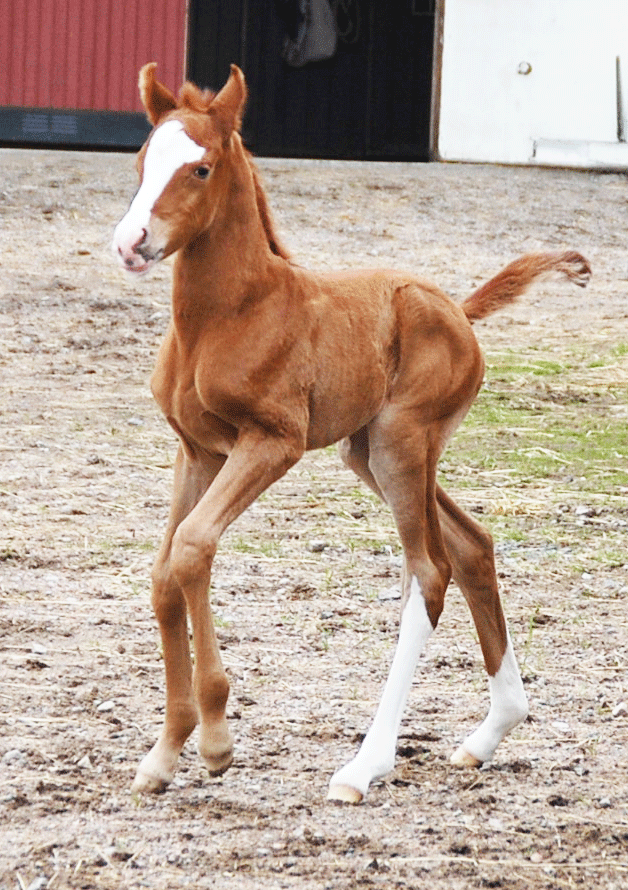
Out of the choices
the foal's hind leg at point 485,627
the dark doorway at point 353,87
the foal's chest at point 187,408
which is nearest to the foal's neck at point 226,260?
the foal's chest at point 187,408

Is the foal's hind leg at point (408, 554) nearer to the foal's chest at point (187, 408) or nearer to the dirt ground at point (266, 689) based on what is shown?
the dirt ground at point (266, 689)

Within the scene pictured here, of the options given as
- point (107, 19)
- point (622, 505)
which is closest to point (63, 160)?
point (107, 19)

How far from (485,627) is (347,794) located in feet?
2.10

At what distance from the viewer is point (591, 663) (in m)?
4.91

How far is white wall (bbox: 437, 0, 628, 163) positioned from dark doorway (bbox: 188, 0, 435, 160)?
1453 millimetres

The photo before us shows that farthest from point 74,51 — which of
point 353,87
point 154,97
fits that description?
point 154,97

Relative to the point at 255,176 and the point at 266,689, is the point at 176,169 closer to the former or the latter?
the point at 255,176

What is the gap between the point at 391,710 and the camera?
12.4 ft

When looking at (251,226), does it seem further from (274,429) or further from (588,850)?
(588,850)

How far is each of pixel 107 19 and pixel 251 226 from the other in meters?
12.4

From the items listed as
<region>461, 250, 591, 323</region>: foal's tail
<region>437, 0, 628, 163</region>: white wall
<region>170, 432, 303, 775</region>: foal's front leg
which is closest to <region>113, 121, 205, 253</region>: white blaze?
<region>170, 432, 303, 775</region>: foal's front leg

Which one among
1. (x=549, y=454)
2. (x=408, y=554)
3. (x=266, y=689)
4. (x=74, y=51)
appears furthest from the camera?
(x=74, y=51)

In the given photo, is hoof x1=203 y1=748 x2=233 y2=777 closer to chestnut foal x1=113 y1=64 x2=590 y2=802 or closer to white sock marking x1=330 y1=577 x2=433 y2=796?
chestnut foal x1=113 y1=64 x2=590 y2=802

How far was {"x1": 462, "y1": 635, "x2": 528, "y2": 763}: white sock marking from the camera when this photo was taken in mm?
4047
